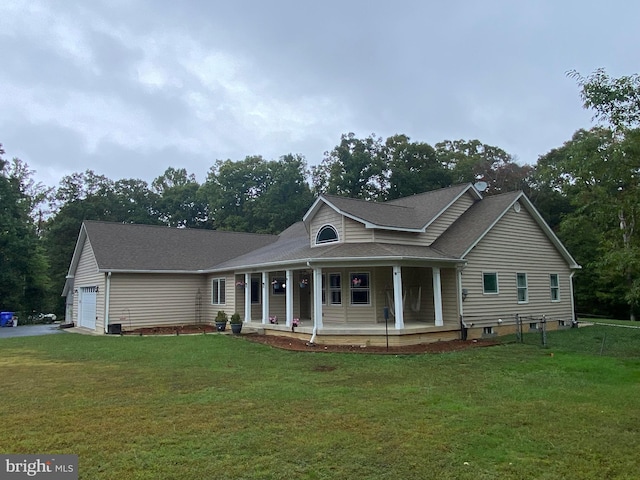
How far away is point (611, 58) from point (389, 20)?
6.64m

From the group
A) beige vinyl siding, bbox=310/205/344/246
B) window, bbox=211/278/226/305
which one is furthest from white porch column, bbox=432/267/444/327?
window, bbox=211/278/226/305

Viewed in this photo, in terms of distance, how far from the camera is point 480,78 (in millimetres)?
17938

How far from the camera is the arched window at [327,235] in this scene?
16.2 meters

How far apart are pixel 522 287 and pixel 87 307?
19785mm

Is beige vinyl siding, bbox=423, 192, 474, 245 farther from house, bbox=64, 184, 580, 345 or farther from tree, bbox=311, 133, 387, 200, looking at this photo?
tree, bbox=311, 133, 387, 200

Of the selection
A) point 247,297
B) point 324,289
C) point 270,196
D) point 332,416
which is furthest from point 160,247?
point 270,196

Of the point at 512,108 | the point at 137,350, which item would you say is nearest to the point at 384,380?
the point at 137,350

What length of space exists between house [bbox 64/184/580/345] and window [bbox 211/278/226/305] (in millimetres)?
81

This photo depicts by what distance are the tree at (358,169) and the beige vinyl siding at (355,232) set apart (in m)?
25.2

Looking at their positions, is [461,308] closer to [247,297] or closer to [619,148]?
[619,148]

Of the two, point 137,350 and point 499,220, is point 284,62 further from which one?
point 137,350

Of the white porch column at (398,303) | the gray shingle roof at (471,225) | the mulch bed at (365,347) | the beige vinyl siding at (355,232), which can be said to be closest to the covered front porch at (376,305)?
the white porch column at (398,303)

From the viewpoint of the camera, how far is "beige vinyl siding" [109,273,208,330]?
62.2 ft

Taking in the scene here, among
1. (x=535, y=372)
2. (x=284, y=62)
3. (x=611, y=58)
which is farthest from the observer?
(x=284, y=62)
